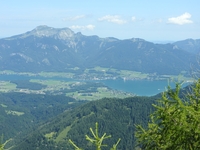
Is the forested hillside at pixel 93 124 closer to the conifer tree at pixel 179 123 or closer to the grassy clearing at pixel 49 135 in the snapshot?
the grassy clearing at pixel 49 135

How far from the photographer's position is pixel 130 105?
185 metres

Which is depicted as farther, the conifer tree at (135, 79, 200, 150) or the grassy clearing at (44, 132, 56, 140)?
the grassy clearing at (44, 132, 56, 140)

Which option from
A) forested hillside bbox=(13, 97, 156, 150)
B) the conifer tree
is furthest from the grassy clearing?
the conifer tree

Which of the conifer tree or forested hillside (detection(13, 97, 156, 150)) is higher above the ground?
the conifer tree

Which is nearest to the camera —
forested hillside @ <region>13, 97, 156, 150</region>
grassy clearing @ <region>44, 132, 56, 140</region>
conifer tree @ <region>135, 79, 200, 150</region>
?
conifer tree @ <region>135, 79, 200, 150</region>

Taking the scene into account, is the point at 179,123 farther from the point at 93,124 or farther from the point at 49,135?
the point at 93,124

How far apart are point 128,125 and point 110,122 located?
33.2ft

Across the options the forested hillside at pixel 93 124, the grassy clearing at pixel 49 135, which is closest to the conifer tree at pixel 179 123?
the forested hillside at pixel 93 124

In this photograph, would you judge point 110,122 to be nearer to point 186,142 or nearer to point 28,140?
point 28,140

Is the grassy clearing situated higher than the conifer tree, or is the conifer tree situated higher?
the conifer tree

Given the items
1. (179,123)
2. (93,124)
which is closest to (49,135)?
(93,124)

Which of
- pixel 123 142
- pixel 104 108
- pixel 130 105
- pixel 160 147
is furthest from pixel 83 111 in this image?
pixel 160 147

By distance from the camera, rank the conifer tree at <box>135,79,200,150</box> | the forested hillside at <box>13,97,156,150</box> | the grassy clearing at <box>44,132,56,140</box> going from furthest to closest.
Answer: the grassy clearing at <box>44,132,56,140</box>
the forested hillside at <box>13,97,156,150</box>
the conifer tree at <box>135,79,200,150</box>

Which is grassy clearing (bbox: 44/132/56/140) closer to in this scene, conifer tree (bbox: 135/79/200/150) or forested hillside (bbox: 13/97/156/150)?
forested hillside (bbox: 13/97/156/150)
